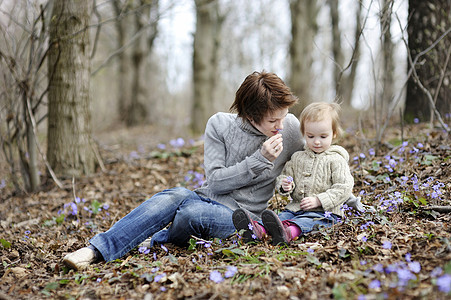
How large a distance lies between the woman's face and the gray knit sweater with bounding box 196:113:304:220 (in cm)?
8

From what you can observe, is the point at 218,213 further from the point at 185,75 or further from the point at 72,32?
the point at 185,75

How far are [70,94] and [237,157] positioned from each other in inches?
123

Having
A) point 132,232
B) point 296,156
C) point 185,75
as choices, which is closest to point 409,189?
point 296,156

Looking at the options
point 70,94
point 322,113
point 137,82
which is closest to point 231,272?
point 322,113

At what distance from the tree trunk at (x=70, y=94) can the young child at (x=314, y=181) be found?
3303mm

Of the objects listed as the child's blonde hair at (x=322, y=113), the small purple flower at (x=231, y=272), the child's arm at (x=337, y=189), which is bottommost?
the small purple flower at (x=231, y=272)

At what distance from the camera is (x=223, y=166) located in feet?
9.76

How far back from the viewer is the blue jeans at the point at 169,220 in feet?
8.98

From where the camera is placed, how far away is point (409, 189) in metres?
3.30

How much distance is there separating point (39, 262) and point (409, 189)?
3.11 m

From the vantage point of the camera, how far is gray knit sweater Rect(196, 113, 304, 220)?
2975mm

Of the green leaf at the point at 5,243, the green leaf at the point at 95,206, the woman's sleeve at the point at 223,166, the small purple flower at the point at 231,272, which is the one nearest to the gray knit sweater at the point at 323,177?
the woman's sleeve at the point at 223,166

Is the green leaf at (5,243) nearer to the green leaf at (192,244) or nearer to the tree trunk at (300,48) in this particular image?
the green leaf at (192,244)

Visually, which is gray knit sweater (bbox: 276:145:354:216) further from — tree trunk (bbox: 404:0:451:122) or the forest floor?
tree trunk (bbox: 404:0:451:122)
